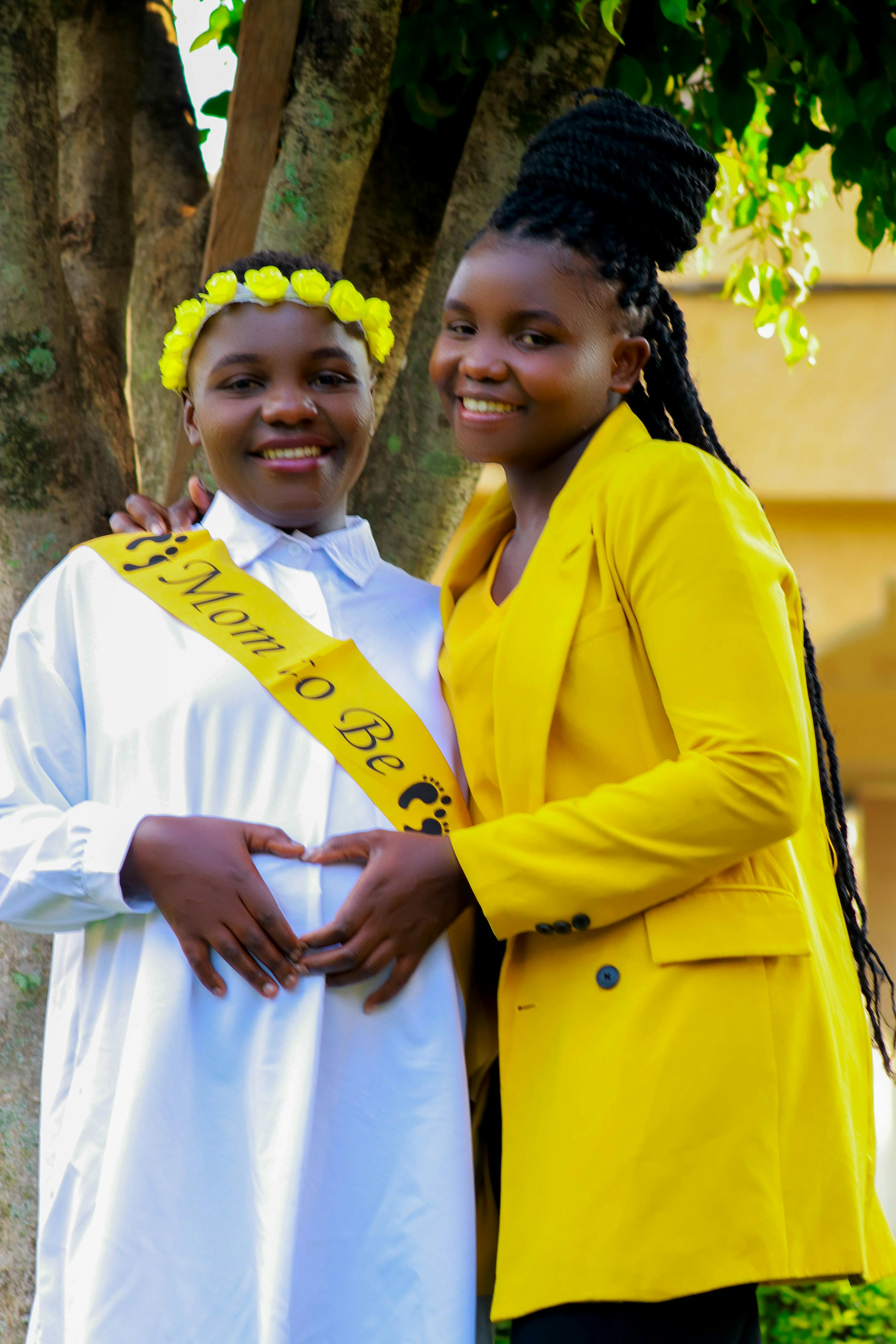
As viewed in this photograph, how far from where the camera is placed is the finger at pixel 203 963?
1.92m

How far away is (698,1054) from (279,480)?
1.07 m

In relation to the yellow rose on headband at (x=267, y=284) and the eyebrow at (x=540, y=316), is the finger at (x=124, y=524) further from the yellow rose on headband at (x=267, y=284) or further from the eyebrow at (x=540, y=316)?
the eyebrow at (x=540, y=316)

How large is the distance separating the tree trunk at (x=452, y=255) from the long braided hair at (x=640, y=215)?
86cm

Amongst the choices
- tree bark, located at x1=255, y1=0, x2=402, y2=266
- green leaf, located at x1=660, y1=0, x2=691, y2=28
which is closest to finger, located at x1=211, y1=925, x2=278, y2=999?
tree bark, located at x1=255, y1=0, x2=402, y2=266

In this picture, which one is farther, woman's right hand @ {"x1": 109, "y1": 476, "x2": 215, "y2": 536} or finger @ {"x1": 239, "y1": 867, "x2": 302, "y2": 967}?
woman's right hand @ {"x1": 109, "y1": 476, "x2": 215, "y2": 536}

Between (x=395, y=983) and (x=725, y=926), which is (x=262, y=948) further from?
(x=725, y=926)

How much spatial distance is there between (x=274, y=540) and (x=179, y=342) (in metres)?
0.35

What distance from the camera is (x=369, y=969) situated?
1.94 meters

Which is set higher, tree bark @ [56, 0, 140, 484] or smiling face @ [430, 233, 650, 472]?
tree bark @ [56, 0, 140, 484]

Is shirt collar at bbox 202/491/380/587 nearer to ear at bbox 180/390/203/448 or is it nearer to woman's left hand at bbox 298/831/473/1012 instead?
ear at bbox 180/390/203/448

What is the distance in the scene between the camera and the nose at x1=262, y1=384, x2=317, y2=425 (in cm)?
223

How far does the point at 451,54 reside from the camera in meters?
3.26

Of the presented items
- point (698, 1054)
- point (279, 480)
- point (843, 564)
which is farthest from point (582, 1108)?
point (843, 564)

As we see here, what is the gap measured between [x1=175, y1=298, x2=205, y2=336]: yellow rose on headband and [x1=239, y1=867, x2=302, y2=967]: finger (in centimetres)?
91
